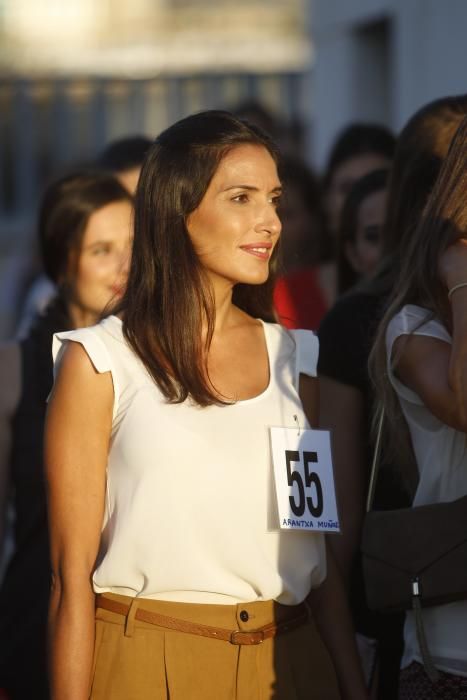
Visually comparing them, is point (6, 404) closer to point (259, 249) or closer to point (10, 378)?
point (10, 378)

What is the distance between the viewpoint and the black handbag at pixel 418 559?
310 centimetres

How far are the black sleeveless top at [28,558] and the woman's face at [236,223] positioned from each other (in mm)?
1074

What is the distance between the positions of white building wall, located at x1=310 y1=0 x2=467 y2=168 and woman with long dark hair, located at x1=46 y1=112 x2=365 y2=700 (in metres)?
3.99

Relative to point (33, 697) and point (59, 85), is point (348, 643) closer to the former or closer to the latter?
point (33, 697)

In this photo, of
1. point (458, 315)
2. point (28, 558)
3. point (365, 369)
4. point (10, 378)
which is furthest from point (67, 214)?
point (458, 315)

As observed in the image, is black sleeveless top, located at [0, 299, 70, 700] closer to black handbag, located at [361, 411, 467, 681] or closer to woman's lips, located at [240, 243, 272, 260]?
woman's lips, located at [240, 243, 272, 260]

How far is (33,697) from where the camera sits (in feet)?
13.4

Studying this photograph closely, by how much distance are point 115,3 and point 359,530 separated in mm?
26872

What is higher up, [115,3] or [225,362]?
[115,3]

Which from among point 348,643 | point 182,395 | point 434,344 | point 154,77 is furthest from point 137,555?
point 154,77

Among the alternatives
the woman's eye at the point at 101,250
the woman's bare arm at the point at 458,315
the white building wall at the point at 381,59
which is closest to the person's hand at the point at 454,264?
the woman's bare arm at the point at 458,315

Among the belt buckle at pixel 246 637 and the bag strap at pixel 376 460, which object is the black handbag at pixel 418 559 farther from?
the belt buckle at pixel 246 637

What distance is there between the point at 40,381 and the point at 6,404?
122mm

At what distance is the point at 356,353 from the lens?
377cm
